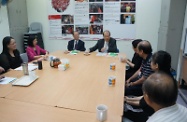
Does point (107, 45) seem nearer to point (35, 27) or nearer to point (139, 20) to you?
point (139, 20)

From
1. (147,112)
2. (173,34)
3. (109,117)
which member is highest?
(173,34)

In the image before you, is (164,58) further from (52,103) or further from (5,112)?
(5,112)

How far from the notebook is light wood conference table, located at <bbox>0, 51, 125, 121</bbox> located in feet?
0.16

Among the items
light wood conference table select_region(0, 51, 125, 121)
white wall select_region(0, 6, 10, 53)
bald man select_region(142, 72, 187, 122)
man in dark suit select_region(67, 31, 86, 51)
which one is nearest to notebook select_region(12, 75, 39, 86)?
light wood conference table select_region(0, 51, 125, 121)

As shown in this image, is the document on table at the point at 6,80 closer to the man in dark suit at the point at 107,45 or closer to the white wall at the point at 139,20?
the man in dark suit at the point at 107,45

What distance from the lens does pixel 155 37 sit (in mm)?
4605

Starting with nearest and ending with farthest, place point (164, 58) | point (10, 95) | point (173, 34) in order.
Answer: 1. point (10, 95)
2. point (164, 58)
3. point (173, 34)

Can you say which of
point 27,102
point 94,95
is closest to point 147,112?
point 94,95

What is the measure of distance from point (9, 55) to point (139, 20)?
3.40 metres

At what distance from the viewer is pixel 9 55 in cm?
270

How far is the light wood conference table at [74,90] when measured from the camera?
145cm

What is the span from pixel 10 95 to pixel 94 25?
3.57 meters

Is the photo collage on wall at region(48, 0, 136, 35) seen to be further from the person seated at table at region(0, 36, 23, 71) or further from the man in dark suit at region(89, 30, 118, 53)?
the person seated at table at region(0, 36, 23, 71)

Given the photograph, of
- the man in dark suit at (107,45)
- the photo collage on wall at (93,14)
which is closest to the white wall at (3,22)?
the photo collage on wall at (93,14)
